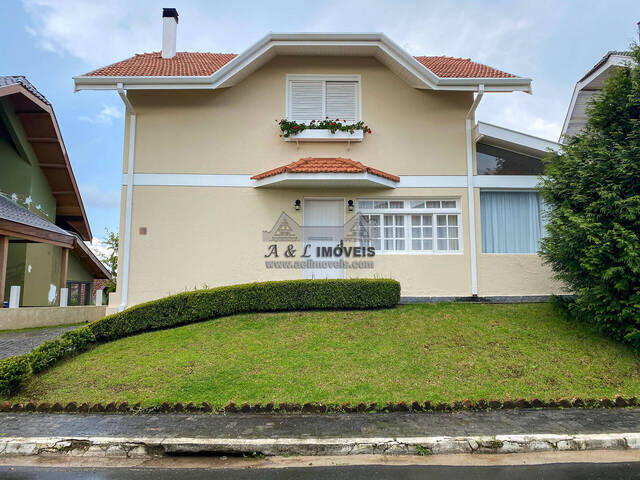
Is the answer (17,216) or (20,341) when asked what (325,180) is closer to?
(20,341)

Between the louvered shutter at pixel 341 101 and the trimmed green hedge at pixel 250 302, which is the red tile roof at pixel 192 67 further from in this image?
the trimmed green hedge at pixel 250 302

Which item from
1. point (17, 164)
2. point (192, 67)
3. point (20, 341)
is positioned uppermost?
point (192, 67)

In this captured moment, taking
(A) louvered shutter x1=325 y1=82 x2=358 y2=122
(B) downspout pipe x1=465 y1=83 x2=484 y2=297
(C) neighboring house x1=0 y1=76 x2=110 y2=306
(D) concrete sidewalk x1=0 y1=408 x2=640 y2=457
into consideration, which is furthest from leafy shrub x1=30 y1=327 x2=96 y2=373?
(B) downspout pipe x1=465 y1=83 x2=484 y2=297

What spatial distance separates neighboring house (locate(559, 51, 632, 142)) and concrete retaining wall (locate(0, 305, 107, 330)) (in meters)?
15.4

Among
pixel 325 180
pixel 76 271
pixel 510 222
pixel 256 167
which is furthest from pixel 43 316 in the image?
pixel 510 222

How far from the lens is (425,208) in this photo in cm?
1112

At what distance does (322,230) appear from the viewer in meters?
11.1

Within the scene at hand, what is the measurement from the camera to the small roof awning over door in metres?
10.1

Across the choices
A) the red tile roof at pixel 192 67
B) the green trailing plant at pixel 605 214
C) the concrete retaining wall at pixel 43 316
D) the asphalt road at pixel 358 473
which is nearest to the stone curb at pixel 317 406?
the asphalt road at pixel 358 473

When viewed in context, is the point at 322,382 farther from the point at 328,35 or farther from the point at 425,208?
the point at 328,35

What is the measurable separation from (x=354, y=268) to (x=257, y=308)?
2.84 m

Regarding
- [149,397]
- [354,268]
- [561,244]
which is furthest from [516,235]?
[149,397]

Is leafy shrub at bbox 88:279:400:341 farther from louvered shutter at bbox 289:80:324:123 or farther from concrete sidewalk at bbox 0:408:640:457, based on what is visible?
louvered shutter at bbox 289:80:324:123

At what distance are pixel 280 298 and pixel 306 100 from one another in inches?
216
